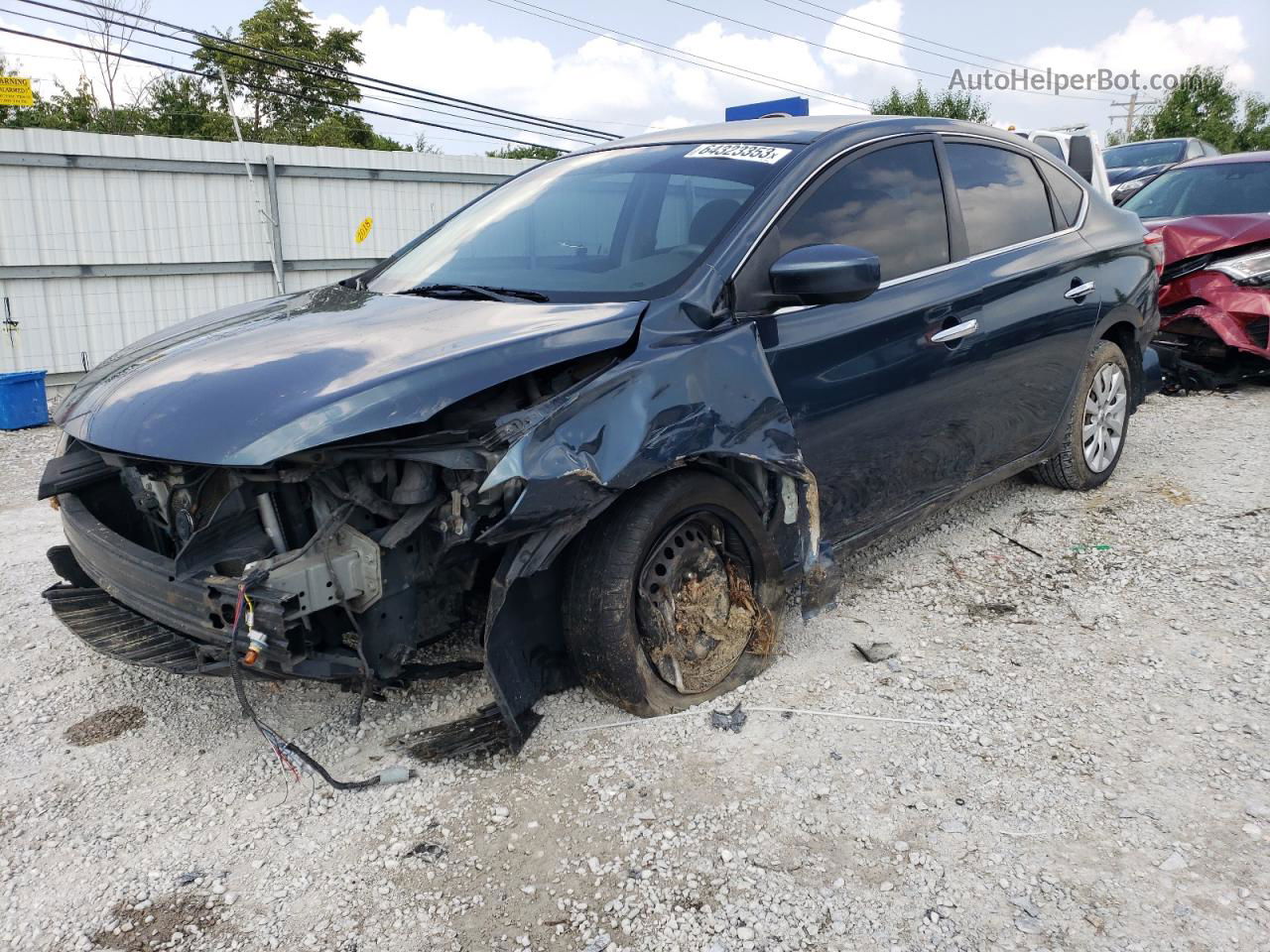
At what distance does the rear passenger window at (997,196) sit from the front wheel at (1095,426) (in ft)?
2.73

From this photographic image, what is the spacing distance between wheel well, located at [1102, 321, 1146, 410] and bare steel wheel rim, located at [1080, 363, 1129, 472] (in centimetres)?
9

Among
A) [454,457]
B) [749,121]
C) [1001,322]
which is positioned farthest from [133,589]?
[1001,322]

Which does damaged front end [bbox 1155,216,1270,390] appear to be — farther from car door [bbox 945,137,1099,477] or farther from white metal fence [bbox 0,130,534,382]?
white metal fence [bbox 0,130,534,382]

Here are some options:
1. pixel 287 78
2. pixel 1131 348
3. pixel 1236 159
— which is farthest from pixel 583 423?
pixel 287 78

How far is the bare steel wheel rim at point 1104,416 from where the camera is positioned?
16.0ft

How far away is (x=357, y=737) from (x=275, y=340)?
4.05ft

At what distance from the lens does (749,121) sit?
3904mm

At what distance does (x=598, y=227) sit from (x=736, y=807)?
6.93ft

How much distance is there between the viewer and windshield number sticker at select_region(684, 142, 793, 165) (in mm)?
3344

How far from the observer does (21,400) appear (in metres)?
8.05

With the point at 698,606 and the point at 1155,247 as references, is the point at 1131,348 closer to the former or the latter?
the point at 1155,247

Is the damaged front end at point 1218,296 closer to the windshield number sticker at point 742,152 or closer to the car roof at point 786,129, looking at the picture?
the car roof at point 786,129

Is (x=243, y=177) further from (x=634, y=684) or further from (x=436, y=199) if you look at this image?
(x=634, y=684)

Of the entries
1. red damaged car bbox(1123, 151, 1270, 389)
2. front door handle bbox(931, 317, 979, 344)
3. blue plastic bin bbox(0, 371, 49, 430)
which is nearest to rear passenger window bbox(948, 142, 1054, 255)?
front door handle bbox(931, 317, 979, 344)
